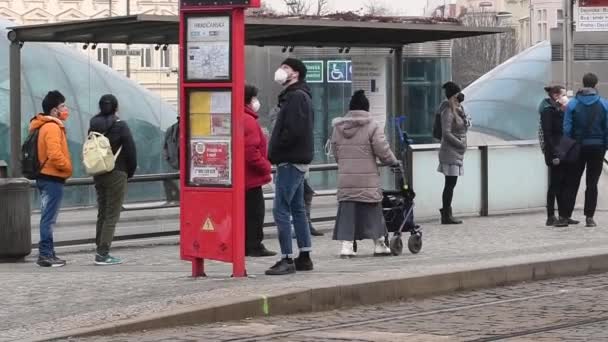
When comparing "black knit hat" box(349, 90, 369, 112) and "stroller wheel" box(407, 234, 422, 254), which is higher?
"black knit hat" box(349, 90, 369, 112)

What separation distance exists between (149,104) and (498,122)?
1188 cm

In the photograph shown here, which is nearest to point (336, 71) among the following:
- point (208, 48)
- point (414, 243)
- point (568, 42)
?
point (568, 42)

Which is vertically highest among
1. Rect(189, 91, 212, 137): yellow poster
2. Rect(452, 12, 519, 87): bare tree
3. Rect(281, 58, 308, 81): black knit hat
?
Rect(452, 12, 519, 87): bare tree

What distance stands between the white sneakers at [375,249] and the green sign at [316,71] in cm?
1451

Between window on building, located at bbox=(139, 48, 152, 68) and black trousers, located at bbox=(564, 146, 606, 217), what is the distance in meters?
43.7

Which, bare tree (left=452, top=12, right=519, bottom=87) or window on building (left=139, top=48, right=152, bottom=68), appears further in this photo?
bare tree (left=452, top=12, right=519, bottom=87)

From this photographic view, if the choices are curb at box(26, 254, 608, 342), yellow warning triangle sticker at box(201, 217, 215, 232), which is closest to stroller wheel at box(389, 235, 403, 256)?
curb at box(26, 254, 608, 342)

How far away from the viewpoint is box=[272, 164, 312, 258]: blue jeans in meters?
12.7

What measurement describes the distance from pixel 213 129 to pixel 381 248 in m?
3.44

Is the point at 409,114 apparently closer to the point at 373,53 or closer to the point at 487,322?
the point at 373,53

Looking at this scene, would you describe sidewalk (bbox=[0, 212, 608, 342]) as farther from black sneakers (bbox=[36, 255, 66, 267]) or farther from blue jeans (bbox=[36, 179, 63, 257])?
blue jeans (bbox=[36, 179, 63, 257])

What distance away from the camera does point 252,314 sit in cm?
1106

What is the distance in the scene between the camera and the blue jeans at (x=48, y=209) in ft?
48.4

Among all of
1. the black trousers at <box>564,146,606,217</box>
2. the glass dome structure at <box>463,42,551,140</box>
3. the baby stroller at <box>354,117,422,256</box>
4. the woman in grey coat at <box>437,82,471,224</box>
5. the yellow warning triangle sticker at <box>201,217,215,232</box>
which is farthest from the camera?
the glass dome structure at <box>463,42,551,140</box>
